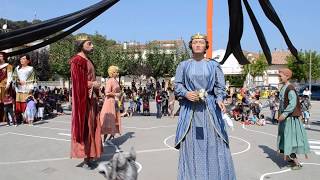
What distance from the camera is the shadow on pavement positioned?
7684mm

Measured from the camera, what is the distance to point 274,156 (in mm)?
8398

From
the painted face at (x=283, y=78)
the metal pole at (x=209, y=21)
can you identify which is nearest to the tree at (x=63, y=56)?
the painted face at (x=283, y=78)

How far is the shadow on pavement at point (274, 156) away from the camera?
25.2ft

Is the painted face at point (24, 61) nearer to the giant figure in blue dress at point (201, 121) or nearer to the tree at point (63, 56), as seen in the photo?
the giant figure in blue dress at point (201, 121)

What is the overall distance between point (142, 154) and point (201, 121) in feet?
11.0

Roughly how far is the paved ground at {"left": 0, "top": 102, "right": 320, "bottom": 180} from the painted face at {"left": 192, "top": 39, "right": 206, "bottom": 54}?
2187mm

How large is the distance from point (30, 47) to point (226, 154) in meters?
2.63

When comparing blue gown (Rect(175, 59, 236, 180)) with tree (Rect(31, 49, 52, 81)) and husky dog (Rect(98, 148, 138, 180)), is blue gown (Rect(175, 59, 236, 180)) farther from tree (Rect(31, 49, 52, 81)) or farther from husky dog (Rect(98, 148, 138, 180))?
tree (Rect(31, 49, 52, 81))

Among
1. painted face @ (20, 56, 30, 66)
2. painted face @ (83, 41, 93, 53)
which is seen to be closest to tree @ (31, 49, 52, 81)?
painted face @ (20, 56, 30, 66)

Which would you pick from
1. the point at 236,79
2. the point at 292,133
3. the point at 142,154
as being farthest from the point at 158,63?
the point at 292,133

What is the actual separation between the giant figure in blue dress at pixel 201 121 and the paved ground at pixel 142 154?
4.58 ft

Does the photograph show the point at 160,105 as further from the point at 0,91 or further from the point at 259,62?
the point at 259,62

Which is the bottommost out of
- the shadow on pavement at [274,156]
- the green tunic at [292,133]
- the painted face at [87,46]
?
the shadow on pavement at [274,156]

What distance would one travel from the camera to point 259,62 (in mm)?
64062
